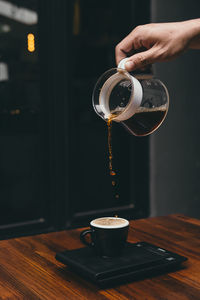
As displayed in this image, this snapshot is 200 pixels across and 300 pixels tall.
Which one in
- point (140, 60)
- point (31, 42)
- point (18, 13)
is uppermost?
point (18, 13)

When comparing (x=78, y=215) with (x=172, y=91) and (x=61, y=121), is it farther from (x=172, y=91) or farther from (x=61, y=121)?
(x=172, y=91)

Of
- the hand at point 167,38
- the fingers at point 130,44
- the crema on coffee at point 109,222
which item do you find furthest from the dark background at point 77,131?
the crema on coffee at point 109,222

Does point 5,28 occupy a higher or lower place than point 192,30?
higher

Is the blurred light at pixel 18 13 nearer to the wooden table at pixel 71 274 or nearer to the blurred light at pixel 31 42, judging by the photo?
the blurred light at pixel 31 42

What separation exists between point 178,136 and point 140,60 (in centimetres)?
208

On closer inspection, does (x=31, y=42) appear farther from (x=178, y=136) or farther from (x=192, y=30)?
(x=192, y=30)

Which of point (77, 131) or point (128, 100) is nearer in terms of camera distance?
point (128, 100)

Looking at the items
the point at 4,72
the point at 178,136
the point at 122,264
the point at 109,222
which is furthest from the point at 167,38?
the point at 178,136

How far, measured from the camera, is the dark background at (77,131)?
2.63m

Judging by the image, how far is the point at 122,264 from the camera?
88cm

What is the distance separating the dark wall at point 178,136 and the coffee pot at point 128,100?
1951mm

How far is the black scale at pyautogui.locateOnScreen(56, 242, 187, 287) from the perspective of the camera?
32.9 inches

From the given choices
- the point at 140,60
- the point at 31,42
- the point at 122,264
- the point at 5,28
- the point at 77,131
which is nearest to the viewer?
the point at 122,264

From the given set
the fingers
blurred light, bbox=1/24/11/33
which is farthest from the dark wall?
the fingers
